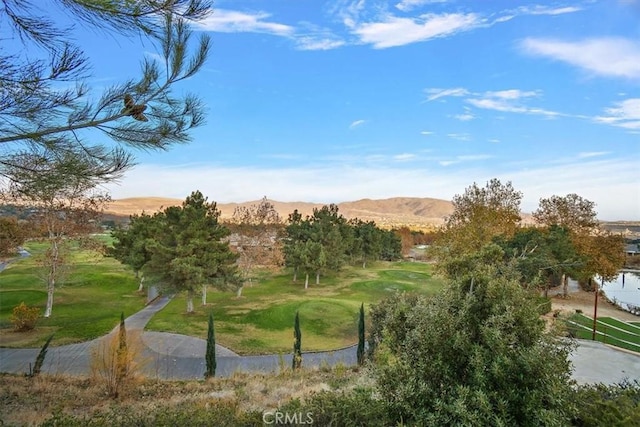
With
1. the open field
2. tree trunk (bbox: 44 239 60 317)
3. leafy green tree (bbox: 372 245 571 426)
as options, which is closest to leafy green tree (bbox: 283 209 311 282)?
the open field

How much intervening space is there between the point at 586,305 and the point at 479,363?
1220 inches

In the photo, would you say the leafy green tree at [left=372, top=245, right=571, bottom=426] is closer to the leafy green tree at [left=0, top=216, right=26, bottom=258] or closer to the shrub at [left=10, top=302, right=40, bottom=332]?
the shrub at [left=10, top=302, right=40, bottom=332]

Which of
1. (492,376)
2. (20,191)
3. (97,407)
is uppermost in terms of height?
(20,191)

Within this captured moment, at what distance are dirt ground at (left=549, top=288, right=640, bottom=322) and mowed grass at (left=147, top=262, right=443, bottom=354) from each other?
34.0 ft

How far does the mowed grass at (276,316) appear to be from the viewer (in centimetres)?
1764

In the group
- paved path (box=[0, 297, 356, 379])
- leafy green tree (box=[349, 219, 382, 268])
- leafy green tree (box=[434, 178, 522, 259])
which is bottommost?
paved path (box=[0, 297, 356, 379])

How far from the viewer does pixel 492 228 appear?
23047 millimetres

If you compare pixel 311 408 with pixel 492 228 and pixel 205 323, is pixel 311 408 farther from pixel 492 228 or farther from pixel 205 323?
pixel 492 228

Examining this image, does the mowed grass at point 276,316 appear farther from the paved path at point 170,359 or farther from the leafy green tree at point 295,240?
the leafy green tree at point 295,240

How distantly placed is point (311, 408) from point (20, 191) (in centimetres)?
443

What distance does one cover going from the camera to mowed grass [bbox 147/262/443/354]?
17641 millimetres

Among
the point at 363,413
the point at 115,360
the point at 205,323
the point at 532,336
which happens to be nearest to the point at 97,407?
the point at 115,360

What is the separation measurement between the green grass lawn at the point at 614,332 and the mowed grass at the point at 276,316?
7.97 m

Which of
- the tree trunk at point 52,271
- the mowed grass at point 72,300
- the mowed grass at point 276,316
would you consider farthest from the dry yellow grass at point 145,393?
the tree trunk at point 52,271
